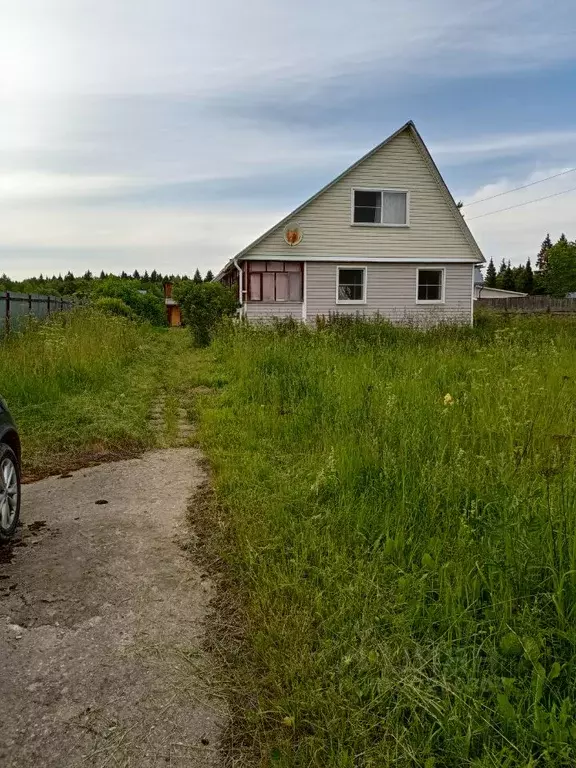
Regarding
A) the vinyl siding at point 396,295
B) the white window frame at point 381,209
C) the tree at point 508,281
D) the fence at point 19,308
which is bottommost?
the fence at point 19,308

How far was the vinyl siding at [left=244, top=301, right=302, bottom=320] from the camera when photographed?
20.1 metres

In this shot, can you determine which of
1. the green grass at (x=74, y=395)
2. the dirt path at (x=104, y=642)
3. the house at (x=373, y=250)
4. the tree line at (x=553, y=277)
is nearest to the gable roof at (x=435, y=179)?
the house at (x=373, y=250)

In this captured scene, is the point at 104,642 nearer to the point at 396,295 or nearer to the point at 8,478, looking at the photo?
the point at 8,478

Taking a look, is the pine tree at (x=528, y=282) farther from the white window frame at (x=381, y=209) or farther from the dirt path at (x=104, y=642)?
the dirt path at (x=104, y=642)

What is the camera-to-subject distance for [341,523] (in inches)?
140

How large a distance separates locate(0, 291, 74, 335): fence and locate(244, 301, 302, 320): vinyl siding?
6495 mm

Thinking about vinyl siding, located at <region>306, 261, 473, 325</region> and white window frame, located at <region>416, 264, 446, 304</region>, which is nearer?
vinyl siding, located at <region>306, 261, 473, 325</region>

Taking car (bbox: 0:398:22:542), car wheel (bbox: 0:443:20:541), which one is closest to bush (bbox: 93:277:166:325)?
car (bbox: 0:398:22:542)

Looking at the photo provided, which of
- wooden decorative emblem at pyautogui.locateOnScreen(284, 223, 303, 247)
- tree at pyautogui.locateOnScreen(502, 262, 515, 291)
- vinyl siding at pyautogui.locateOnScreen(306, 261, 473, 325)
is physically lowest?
vinyl siding at pyautogui.locateOnScreen(306, 261, 473, 325)

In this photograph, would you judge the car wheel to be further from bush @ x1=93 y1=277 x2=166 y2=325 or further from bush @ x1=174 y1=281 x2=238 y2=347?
bush @ x1=93 y1=277 x2=166 y2=325

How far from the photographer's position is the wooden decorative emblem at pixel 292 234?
19.3 m

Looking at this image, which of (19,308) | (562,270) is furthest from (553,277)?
(19,308)

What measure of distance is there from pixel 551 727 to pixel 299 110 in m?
18.3

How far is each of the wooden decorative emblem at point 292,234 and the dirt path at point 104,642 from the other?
16.0 metres
